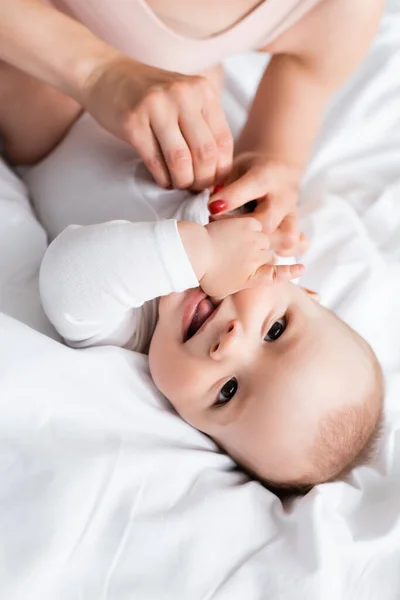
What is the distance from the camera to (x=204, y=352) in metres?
0.80

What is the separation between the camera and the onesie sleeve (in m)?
0.72

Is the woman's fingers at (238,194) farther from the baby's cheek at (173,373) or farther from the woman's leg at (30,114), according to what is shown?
the woman's leg at (30,114)

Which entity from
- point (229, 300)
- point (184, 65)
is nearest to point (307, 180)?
point (184, 65)

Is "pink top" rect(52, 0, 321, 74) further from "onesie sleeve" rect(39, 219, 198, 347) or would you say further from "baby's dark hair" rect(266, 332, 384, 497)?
"baby's dark hair" rect(266, 332, 384, 497)

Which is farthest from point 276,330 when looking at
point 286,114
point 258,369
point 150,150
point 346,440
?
point 286,114

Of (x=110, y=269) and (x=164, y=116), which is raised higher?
(x=164, y=116)

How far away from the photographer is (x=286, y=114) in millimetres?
1009

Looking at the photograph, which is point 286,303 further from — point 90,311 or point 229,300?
point 90,311

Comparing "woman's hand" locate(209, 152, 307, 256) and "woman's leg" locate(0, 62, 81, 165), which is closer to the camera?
"woman's hand" locate(209, 152, 307, 256)

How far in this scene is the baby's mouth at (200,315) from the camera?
83 centimetres

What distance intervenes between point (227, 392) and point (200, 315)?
0.10m

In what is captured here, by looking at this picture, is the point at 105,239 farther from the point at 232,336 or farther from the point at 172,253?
the point at 232,336

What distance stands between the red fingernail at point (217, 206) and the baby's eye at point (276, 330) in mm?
161

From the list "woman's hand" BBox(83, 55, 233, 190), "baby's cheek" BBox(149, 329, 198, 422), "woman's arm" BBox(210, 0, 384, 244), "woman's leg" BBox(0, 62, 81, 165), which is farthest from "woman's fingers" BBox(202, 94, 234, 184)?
"woman's leg" BBox(0, 62, 81, 165)
